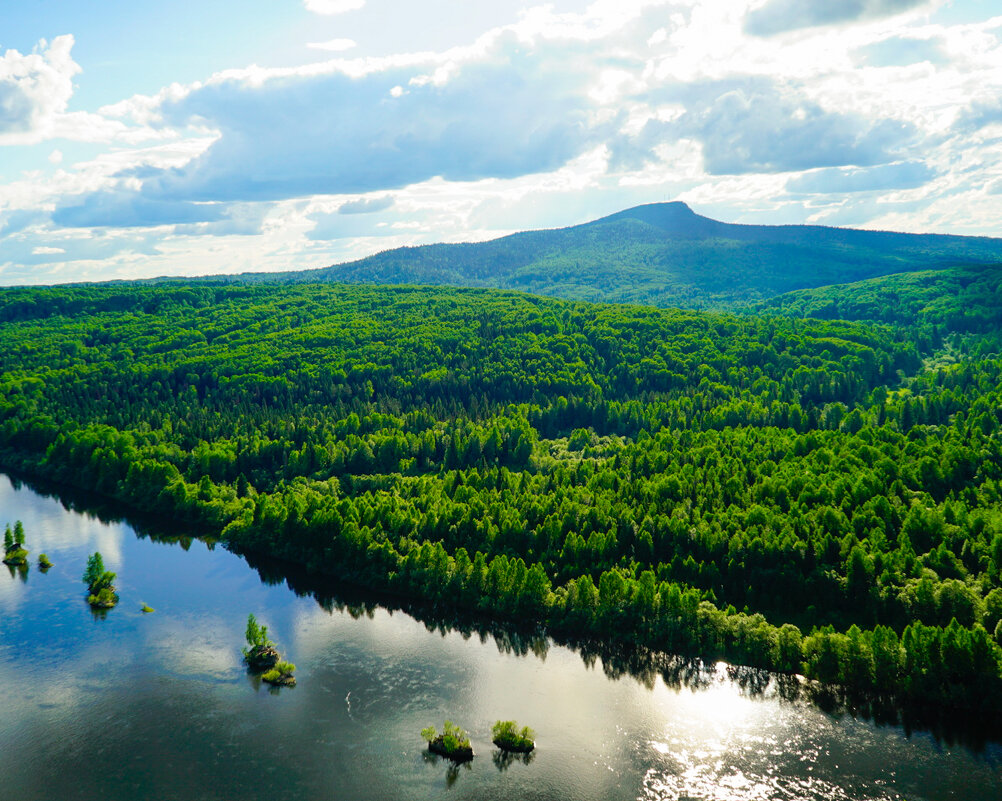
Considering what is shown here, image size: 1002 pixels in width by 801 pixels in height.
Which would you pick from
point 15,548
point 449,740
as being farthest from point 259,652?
point 15,548

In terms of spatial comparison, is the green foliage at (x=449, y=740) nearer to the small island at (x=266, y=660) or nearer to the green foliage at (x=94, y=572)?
the small island at (x=266, y=660)

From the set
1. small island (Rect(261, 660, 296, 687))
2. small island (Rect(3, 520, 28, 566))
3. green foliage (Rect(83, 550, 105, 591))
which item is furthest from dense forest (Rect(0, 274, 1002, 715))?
small island (Rect(261, 660, 296, 687))

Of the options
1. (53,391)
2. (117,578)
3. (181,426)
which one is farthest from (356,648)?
(53,391)

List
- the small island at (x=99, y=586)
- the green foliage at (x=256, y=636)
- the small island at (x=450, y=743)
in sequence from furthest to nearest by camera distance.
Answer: the small island at (x=99, y=586), the green foliage at (x=256, y=636), the small island at (x=450, y=743)

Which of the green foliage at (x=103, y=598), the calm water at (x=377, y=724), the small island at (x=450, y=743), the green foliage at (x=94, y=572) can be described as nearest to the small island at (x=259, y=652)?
the calm water at (x=377, y=724)

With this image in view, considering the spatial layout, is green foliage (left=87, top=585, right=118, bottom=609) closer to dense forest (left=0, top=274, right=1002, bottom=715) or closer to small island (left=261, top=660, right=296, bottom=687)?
dense forest (left=0, top=274, right=1002, bottom=715)
